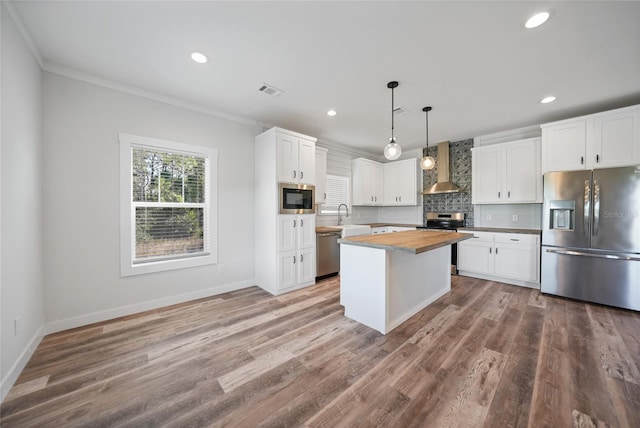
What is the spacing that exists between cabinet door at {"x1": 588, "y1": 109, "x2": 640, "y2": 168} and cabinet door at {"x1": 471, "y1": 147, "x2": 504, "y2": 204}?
1.14 meters

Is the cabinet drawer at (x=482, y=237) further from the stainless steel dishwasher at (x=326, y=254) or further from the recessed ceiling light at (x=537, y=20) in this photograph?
the recessed ceiling light at (x=537, y=20)

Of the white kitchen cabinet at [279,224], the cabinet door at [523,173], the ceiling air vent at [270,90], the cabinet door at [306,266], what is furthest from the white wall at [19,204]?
the cabinet door at [523,173]

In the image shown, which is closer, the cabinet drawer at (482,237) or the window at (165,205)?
the window at (165,205)

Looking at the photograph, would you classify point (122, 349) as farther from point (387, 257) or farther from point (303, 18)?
point (303, 18)

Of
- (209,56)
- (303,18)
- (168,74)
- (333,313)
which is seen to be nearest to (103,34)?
(168,74)

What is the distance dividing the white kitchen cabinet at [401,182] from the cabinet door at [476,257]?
1.49 m

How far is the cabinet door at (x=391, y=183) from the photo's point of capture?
5.75 meters

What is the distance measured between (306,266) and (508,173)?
3887 mm

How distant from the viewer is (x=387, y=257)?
7.79 ft

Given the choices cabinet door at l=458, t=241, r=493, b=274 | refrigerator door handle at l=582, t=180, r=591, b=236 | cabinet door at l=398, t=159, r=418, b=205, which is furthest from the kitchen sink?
refrigerator door handle at l=582, t=180, r=591, b=236

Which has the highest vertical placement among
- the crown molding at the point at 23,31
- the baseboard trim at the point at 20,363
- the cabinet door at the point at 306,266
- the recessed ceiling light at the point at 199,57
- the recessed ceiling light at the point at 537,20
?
the recessed ceiling light at the point at 199,57

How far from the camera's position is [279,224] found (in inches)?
139

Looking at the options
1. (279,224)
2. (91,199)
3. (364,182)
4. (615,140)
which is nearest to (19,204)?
(91,199)

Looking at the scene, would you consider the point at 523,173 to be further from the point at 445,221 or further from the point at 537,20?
the point at 537,20
